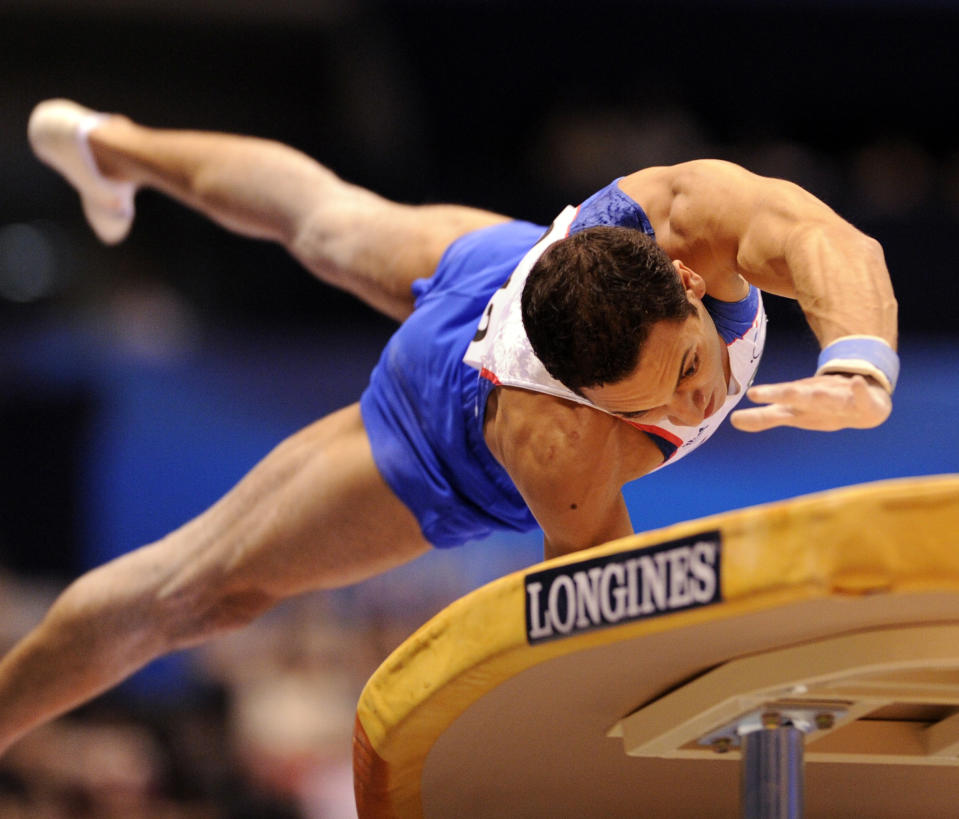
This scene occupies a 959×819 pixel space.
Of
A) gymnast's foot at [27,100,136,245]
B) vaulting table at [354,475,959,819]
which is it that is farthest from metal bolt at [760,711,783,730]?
gymnast's foot at [27,100,136,245]

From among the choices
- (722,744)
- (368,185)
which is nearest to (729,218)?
(722,744)

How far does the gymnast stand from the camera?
57.8 inches

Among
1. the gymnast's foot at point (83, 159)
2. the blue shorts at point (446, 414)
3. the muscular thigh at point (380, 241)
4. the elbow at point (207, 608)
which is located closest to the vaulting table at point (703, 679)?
the blue shorts at point (446, 414)

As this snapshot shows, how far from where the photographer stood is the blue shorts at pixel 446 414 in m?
1.98

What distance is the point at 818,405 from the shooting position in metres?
1.12

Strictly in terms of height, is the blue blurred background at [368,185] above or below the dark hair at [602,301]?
above

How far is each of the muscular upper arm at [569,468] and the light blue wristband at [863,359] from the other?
45cm

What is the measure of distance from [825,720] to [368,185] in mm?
3945

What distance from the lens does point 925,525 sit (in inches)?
31.4

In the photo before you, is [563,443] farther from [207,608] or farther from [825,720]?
[207,608]

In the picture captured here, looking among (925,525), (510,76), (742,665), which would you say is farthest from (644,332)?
(510,76)

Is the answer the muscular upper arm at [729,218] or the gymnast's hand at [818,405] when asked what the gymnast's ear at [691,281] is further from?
the gymnast's hand at [818,405]

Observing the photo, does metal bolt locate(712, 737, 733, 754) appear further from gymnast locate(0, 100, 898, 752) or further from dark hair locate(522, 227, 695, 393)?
dark hair locate(522, 227, 695, 393)

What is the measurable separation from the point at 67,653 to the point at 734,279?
4.51 ft
